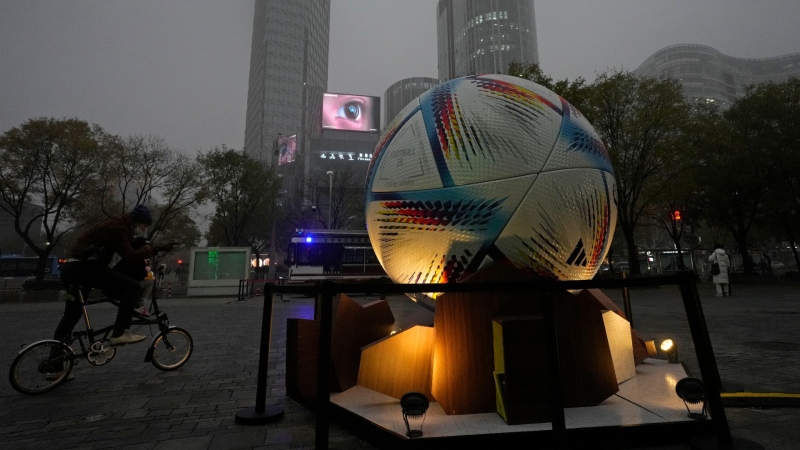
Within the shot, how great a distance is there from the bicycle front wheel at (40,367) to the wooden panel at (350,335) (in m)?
3.81

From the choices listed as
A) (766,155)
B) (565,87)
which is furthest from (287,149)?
(766,155)

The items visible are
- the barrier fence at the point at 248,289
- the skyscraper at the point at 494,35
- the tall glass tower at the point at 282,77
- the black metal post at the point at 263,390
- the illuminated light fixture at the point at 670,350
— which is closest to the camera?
the black metal post at the point at 263,390

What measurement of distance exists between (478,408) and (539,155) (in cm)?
213

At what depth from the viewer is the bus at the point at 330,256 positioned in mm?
23625

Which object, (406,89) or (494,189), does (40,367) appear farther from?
(406,89)

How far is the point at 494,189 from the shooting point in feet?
10.1

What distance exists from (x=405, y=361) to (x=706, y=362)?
7.25 ft

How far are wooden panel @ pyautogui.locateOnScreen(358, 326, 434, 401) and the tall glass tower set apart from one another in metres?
87.0

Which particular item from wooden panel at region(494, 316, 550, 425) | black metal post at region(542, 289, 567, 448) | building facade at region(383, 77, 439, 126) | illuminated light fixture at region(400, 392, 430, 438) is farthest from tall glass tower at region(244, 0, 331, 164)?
black metal post at region(542, 289, 567, 448)

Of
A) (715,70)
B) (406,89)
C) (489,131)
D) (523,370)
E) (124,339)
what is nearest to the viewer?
(523,370)

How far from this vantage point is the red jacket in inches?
191

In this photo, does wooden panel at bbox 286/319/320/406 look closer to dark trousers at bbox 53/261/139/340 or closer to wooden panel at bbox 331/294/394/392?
wooden panel at bbox 331/294/394/392

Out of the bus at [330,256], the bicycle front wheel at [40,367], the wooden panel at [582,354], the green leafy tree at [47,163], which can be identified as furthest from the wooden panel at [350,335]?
the green leafy tree at [47,163]

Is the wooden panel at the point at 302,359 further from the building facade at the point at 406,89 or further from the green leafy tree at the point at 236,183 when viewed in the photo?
the building facade at the point at 406,89
